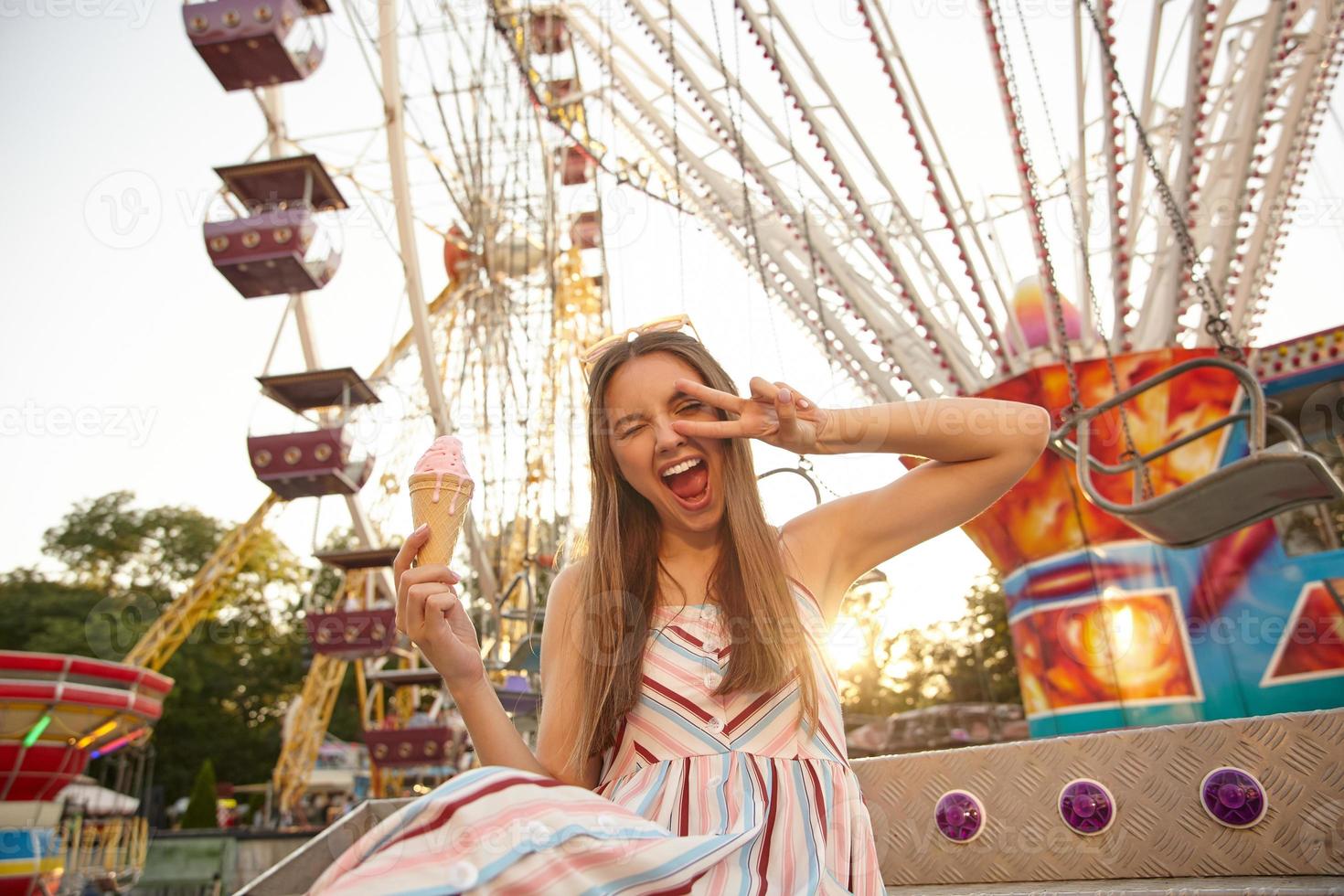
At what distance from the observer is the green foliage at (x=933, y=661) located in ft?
96.5

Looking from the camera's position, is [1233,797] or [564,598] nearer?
[564,598]

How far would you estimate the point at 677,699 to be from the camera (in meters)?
1.59

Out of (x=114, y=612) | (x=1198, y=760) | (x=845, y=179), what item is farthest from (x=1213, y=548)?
(x=114, y=612)

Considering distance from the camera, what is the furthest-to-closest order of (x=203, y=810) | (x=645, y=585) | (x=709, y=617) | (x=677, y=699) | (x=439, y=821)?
(x=203, y=810), (x=645, y=585), (x=709, y=617), (x=677, y=699), (x=439, y=821)

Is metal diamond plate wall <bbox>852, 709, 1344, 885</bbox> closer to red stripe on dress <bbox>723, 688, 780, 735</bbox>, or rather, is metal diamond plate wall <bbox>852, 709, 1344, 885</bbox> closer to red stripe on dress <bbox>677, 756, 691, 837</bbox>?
red stripe on dress <bbox>723, 688, 780, 735</bbox>

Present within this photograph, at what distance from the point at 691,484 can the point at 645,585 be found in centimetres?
23

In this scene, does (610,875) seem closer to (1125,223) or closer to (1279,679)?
(1279,679)

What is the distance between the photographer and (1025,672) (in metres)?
8.55

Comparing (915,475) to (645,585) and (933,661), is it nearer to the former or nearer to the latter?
(645,585)

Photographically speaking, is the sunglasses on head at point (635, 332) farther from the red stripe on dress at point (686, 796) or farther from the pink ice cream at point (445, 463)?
the red stripe on dress at point (686, 796)

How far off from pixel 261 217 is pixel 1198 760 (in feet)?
38.1

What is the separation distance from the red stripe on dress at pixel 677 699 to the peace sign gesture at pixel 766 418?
44 cm

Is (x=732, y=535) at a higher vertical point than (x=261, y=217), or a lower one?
lower

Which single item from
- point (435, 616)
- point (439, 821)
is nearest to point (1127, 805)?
point (435, 616)
